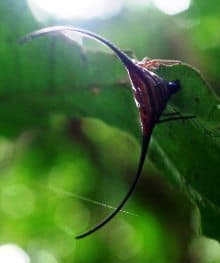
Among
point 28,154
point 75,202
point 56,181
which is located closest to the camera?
point 28,154

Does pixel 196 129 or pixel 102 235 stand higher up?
pixel 196 129

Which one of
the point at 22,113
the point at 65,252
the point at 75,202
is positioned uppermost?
the point at 22,113

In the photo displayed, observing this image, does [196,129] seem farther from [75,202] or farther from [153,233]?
[75,202]

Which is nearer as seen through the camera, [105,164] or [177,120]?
[177,120]

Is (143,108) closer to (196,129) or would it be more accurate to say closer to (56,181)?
(196,129)

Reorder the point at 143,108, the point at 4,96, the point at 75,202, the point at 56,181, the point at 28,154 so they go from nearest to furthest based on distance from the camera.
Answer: the point at 143,108
the point at 4,96
the point at 28,154
the point at 56,181
the point at 75,202

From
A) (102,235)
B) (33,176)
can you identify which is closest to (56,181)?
(33,176)

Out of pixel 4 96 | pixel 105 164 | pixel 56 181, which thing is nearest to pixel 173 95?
pixel 4 96
